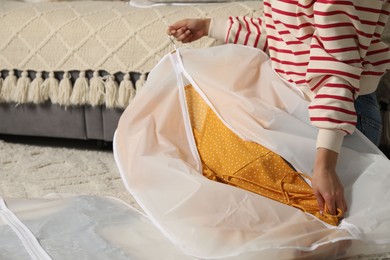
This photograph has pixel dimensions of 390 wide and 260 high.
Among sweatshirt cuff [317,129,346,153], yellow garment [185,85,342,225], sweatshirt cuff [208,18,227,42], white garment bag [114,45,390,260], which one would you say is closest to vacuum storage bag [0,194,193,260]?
white garment bag [114,45,390,260]

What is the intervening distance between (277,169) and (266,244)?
0.17 metres

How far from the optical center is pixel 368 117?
134 cm

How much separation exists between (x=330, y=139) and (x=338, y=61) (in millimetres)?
127

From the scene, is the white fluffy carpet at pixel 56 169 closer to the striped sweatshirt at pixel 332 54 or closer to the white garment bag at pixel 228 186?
the white garment bag at pixel 228 186

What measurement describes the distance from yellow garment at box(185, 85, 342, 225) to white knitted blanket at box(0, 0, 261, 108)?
434 millimetres

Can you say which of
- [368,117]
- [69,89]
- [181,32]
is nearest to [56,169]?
[69,89]

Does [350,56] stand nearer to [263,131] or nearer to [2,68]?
[263,131]

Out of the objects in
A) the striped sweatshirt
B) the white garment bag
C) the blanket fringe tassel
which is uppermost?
the striped sweatshirt

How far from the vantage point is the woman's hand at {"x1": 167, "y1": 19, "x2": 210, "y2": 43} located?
151cm

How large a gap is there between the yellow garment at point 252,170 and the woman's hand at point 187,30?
239 mm

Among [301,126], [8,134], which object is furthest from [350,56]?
[8,134]

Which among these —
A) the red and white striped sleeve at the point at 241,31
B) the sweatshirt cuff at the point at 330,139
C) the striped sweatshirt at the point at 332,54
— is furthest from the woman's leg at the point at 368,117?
the red and white striped sleeve at the point at 241,31

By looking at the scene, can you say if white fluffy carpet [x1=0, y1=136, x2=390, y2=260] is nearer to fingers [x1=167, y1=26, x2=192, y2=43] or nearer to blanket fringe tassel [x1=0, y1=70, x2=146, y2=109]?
blanket fringe tassel [x1=0, y1=70, x2=146, y2=109]

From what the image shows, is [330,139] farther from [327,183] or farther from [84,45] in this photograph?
[84,45]
